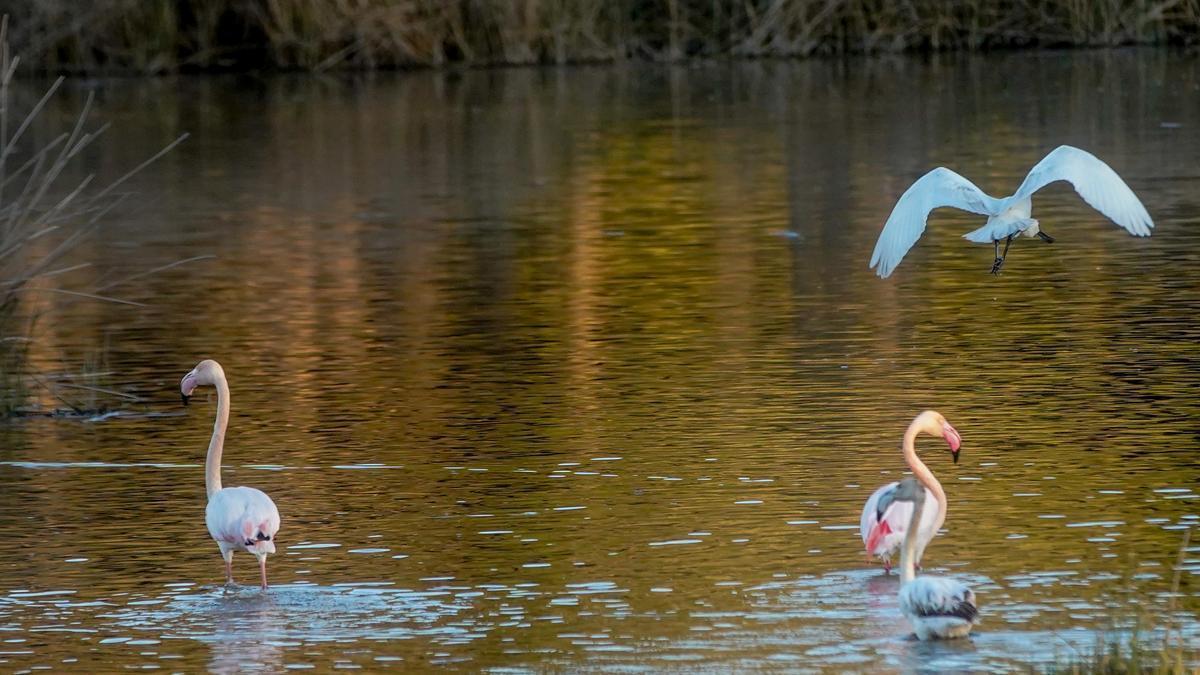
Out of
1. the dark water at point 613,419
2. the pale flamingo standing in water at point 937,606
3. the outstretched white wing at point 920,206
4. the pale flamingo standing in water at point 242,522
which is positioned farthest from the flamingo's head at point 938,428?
the outstretched white wing at point 920,206

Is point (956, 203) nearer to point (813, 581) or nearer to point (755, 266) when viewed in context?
point (813, 581)

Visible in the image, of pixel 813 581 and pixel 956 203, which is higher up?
pixel 956 203

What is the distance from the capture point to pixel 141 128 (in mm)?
28484

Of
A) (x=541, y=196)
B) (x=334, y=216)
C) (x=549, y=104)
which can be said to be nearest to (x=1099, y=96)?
(x=549, y=104)

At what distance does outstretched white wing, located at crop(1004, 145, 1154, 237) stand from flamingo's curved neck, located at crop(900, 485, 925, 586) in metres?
2.90

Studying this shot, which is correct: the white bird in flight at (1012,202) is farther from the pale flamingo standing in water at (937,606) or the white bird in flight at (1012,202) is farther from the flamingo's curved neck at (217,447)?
the pale flamingo standing in water at (937,606)

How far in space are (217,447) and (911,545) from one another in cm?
279

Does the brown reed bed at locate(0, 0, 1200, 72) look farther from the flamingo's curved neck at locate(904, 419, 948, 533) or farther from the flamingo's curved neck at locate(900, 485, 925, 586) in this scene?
the flamingo's curved neck at locate(900, 485, 925, 586)

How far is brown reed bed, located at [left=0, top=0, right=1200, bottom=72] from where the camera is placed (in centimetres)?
3481

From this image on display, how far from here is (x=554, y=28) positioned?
3534cm

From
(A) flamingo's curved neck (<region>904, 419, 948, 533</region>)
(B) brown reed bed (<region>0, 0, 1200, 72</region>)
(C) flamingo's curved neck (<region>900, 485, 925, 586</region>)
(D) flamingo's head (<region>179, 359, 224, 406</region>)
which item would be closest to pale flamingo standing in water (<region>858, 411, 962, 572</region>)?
(A) flamingo's curved neck (<region>904, 419, 948, 533</region>)

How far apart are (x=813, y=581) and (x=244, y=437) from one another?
387cm

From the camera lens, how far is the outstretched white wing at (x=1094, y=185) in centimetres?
1013

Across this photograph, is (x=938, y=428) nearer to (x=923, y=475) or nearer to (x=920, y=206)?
(x=923, y=475)
